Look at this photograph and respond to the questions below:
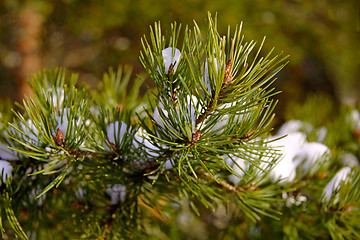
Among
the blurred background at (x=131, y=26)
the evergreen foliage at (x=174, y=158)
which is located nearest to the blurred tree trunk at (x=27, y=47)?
the blurred background at (x=131, y=26)

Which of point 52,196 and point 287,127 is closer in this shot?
point 52,196

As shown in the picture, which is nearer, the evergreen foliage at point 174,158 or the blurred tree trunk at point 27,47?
the evergreen foliage at point 174,158

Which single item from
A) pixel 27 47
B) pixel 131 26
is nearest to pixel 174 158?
pixel 27 47

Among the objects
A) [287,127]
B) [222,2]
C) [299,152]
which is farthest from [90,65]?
[299,152]

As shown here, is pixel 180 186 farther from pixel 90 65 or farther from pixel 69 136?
pixel 90 65

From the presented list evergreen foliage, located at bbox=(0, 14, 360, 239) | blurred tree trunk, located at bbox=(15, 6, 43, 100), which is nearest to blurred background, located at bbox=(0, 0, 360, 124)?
blurred tree trunk, located at bbox=(15, 6, 43, 100)

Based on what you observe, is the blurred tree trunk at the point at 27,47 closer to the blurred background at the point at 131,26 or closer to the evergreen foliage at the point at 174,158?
the blurred background at the point at 131,26

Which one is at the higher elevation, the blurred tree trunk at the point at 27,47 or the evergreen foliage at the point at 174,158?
the blurred tree trunk at the point at 27,47
